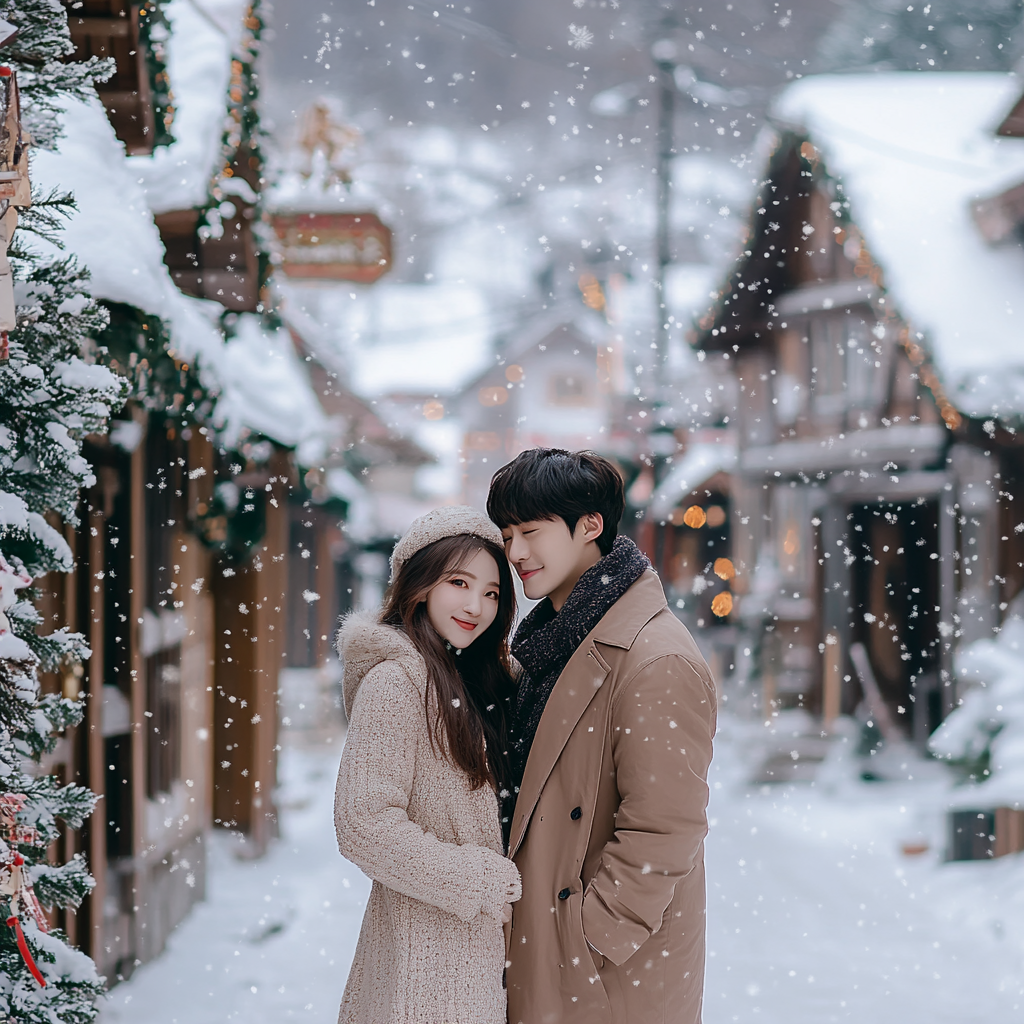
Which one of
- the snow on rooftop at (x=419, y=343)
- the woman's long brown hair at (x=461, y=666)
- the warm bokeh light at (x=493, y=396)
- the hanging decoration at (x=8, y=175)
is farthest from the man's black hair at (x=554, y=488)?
the warm bokeh light at (x=493, y=396)

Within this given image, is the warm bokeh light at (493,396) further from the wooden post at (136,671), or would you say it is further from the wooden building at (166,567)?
the wooden post at (136,671)

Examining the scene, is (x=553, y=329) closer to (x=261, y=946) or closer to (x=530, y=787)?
(x=261, y=946)

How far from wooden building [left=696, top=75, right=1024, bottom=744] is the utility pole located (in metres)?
1.48

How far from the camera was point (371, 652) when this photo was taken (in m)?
2.41

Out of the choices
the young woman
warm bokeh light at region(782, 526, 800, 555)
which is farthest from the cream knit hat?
warm bokeh light at region(782, 526, 800, 555)

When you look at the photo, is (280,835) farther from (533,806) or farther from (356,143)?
(533,806)

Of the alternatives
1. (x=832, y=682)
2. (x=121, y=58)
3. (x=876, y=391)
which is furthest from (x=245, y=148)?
(x=832, y=682)

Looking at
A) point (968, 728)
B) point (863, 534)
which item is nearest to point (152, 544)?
point (968, 728)

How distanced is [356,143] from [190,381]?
11.6 ft

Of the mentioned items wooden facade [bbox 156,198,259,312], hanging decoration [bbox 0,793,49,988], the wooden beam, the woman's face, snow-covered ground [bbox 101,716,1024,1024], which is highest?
the wooden beam

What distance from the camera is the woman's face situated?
8.09 ft

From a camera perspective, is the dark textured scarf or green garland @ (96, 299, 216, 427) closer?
the dark textured scarf

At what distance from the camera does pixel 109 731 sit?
4.94 m

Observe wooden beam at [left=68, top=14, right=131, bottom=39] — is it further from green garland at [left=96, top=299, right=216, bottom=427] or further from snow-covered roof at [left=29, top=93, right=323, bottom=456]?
green garland at [left=96, top=299, right=216, bottom=427]
